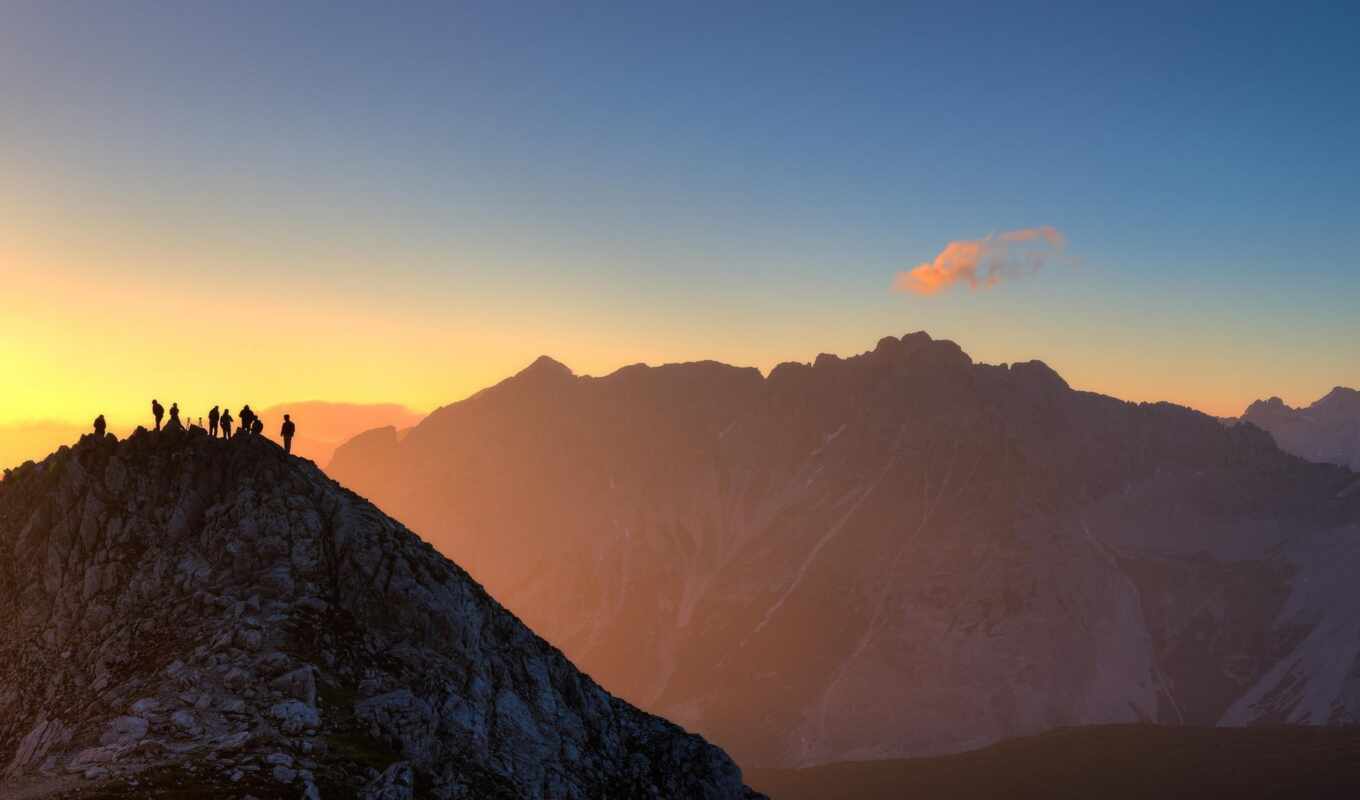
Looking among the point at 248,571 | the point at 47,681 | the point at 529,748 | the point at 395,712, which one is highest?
the point at 248,571

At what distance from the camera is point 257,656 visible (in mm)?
69688

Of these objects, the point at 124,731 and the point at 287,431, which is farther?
the point at 287,431

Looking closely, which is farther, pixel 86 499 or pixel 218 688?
pixel 86 499

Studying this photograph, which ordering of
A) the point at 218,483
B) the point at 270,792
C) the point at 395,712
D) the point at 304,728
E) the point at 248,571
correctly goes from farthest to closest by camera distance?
the point at 218,483
the point at 248,571
the point at 395,712
the point at 304,728
the point at 270,792

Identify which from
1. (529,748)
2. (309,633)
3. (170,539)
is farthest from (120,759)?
(529,748)

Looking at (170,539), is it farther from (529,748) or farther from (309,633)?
(529,748)

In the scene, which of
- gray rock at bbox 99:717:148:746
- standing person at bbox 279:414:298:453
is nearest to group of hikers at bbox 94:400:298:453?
standing person at bbox 279:414:298:453

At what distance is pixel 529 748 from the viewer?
7900 centimetres

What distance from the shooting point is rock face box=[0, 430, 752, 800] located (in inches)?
2493

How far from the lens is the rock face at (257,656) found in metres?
63.3

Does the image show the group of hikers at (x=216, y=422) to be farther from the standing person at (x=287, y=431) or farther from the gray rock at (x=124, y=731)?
the gray rock at (x=124, y=731)

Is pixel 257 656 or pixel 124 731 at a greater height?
pixel 257 656

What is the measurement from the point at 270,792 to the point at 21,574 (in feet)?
109

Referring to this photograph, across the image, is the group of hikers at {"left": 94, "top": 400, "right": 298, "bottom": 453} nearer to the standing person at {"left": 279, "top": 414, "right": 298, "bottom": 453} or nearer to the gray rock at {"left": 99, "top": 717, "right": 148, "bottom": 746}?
the standing person at {"left": 279, "top": 414, "right": 298, "bottom": 453}
